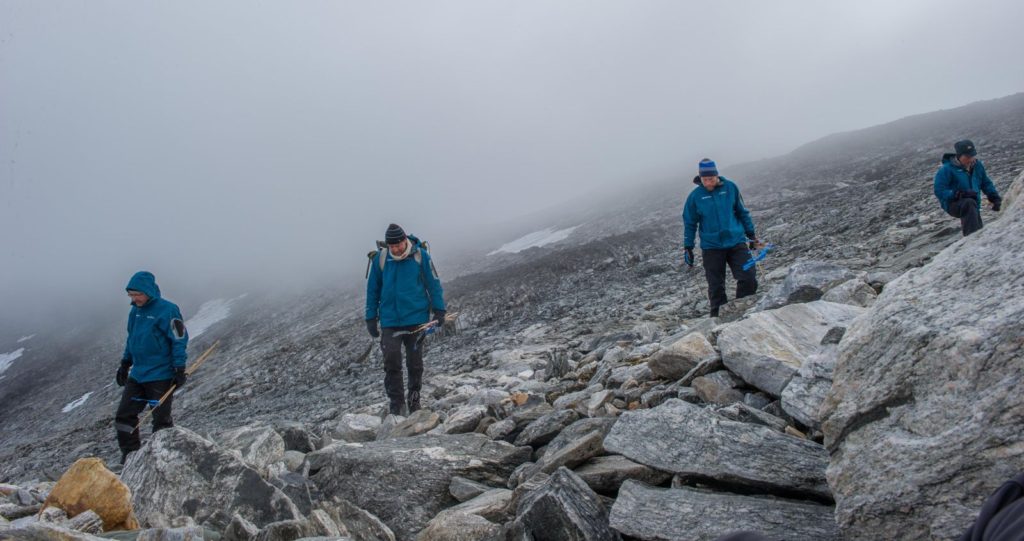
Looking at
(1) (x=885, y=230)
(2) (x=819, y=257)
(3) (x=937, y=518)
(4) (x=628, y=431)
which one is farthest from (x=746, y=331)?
(1) (x=885, y=230)

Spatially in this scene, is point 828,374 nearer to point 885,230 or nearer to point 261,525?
point 261,525

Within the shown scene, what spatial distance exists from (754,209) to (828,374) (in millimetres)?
25809

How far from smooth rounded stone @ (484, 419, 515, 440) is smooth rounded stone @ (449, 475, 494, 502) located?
113 centimetres

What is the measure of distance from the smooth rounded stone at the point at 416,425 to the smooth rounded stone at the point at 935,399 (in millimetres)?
4939

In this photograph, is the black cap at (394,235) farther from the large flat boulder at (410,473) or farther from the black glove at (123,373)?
the black glove at (123,373)

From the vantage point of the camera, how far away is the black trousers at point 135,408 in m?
8.27

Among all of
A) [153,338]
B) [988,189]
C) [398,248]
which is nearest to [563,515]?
[398,248]

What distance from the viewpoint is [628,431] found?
4348 millimetres

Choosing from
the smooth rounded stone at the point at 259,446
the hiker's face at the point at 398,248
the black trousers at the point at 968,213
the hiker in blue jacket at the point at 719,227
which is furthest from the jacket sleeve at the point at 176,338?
the black trousers at the point at 968,213

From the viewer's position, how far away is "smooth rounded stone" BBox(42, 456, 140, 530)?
4.61 meters

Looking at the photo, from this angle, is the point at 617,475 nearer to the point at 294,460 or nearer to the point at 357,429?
the point at 294,460

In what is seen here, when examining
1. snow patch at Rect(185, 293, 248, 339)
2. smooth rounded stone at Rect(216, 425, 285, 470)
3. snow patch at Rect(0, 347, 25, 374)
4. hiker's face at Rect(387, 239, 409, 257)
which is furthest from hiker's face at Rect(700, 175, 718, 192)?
snow patch at Rect(0, 347, 25, 374)

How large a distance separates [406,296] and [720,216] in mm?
5510

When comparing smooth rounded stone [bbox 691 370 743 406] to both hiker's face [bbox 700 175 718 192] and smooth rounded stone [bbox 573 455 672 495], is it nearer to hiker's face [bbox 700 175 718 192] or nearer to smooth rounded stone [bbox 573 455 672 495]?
smooth rounded stone [bbox 573 455 672 495]
